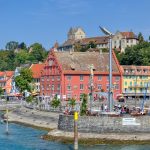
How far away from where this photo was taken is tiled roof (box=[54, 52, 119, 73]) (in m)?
124

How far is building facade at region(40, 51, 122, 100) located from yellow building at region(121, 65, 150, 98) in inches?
193

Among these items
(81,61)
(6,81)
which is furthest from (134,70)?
(6,81)

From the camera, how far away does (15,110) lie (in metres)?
112

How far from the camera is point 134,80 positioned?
136875mm

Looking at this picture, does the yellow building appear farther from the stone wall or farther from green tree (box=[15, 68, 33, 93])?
the stone wall

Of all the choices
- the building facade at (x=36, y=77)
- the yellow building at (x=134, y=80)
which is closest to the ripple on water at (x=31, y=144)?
the yellow building at (x=134, y=80)

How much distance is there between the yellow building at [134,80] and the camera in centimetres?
13307

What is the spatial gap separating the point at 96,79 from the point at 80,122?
6570cm

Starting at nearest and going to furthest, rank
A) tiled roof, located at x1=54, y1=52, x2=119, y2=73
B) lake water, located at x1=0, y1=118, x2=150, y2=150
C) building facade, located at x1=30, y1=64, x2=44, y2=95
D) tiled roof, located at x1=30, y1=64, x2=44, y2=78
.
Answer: lake water, located at x1=0, y1=118, x2=150, y2=150
tiled roof, located at x1=54, y1=52, x2=119, y2=73
building facade, located at x1=30, y1=64, x2=44, y2=95
tiled roof, located at x1=30, y1=64, x2=44, y2=78

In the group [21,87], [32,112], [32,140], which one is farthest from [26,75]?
[32,140]

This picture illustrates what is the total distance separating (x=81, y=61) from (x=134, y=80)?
59.9 feet

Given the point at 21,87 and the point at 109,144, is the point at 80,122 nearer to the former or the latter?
the point at 109,144

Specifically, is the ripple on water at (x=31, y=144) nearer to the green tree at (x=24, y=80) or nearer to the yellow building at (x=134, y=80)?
the yellow building at (x=134, y=80)

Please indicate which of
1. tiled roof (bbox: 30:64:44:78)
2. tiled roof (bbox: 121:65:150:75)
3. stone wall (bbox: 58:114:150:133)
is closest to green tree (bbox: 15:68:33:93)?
tiled roof (bbox: 30:64:44:78)
